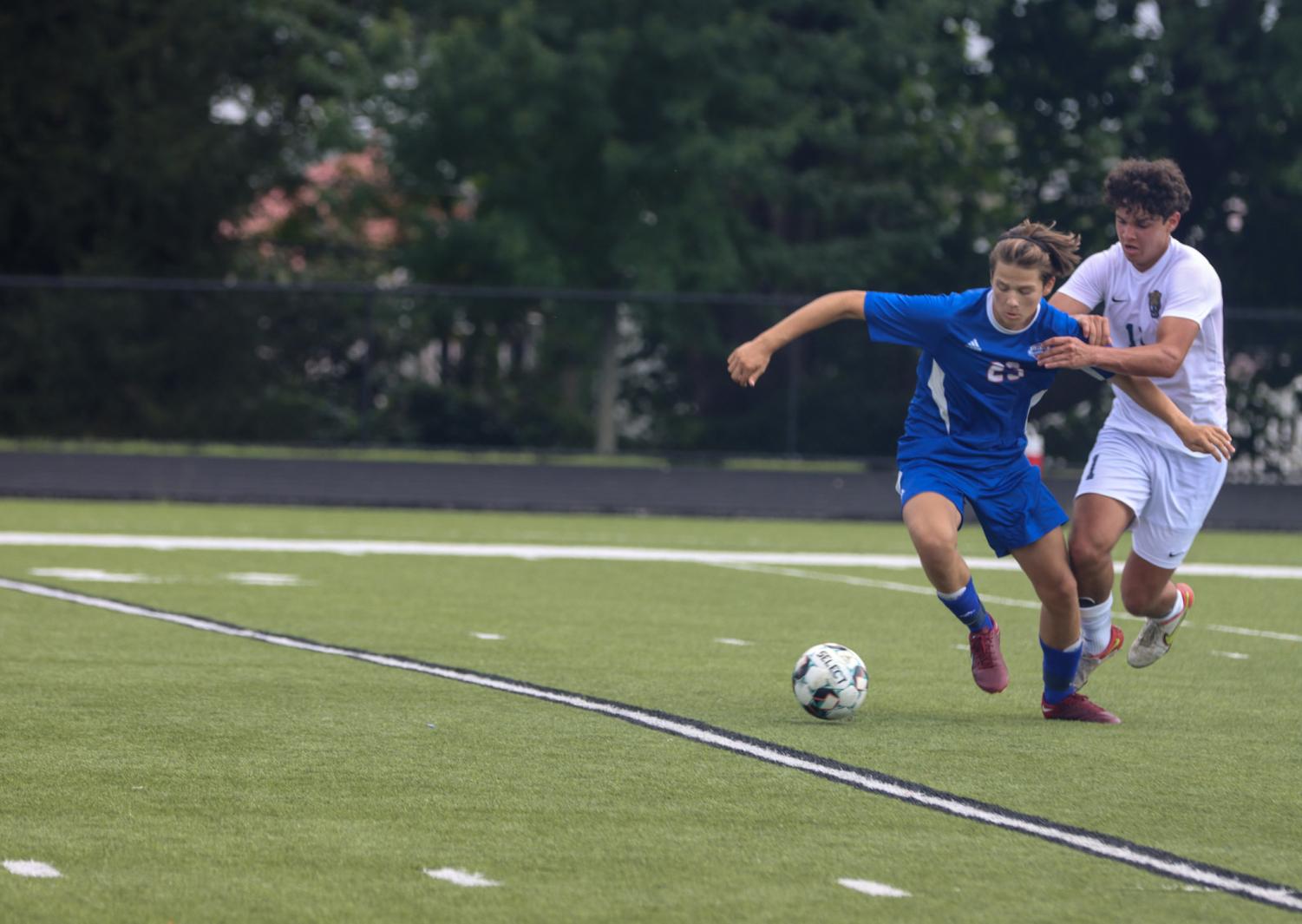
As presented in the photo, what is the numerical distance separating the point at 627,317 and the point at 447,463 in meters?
2.70

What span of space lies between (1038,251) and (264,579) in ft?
22.9

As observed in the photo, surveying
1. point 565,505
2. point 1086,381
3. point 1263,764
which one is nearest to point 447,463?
point 565,505

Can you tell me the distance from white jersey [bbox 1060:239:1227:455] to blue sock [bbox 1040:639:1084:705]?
0.99 meters

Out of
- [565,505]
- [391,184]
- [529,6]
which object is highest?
[529,6]

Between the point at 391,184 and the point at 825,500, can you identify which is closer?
the point at 825,500

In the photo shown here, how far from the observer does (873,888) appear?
15.3ft

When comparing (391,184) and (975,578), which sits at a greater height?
(391,184)

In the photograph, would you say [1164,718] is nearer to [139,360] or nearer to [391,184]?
[139,360]

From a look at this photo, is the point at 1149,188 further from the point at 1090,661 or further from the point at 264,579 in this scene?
the point at 264,579

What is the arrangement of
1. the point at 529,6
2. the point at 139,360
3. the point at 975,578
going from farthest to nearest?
the point at 529,6
the point at 139,360
the point at 975,578

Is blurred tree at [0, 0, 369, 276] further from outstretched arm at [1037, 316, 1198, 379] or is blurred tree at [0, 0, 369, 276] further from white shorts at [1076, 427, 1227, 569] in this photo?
outstretched arm at [1037, 316, 1198, 379]

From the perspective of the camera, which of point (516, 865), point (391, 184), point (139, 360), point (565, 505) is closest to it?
point (516, 865)

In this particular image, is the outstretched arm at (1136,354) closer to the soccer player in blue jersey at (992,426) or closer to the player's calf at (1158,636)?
the soccer player in blue jersey at (992,426)

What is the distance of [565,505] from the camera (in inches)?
842
